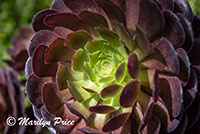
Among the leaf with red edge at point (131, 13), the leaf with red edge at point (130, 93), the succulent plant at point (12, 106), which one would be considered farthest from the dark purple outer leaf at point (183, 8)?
the succulent plant at point (12, 106)

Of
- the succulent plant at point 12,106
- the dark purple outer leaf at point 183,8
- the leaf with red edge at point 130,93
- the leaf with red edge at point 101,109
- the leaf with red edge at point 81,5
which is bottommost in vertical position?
the succulent plant at point 12,106

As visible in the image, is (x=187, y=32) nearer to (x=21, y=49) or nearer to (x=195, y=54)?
(x=195, y=54)

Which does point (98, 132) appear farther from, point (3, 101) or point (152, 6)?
point (3, 101)

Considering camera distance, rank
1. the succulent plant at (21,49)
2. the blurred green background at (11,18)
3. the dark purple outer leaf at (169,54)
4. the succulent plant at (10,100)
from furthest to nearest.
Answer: the blurred green background at (11,18), the succulent plant at (21,49), the succulent plant at (10,100), the dark purple outer leaf at (169,54)

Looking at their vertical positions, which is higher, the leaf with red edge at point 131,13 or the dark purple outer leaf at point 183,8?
the leaf with red edge at point 131,13

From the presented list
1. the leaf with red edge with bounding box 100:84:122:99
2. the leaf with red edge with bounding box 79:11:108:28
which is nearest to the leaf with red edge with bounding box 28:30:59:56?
the leaf with red edge with bounding box 79:11:108:28

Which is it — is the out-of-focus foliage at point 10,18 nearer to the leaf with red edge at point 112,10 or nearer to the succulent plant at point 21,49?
the succulent plant at point 21,49

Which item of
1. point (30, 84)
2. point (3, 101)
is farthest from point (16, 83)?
point (30, 84)

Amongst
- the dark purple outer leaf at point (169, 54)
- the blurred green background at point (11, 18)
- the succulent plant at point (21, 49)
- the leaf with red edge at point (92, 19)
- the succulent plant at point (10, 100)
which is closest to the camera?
the dark purple outer leaf at point (169, 54)
